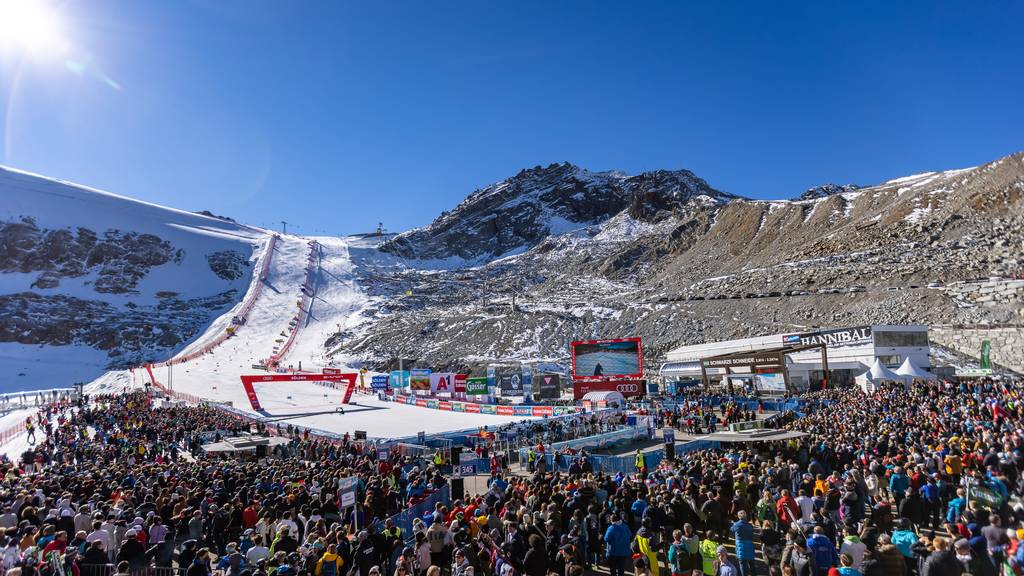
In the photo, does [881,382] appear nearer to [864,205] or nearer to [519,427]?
[519,427]

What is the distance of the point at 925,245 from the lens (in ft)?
229

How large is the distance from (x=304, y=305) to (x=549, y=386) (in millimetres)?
70841

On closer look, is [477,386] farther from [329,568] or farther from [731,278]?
[731,278]

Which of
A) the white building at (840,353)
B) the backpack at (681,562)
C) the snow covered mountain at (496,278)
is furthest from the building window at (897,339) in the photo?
the backpack at (681,562)

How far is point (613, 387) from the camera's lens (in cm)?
4278

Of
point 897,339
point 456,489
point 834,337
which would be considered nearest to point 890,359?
point 897,339

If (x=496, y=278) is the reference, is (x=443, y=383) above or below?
below

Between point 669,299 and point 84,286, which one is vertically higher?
point 84,286

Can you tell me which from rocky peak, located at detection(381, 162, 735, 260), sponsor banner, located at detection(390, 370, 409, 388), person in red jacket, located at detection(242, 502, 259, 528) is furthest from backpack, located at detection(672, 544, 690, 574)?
rocky peak, located at detection(381, 162, 735, 260)

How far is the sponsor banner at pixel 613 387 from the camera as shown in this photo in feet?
138

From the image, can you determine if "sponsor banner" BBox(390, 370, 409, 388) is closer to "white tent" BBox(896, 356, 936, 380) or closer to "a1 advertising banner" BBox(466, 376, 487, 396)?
"a1 advertising banner" BBox(466, 376, 487, 396)

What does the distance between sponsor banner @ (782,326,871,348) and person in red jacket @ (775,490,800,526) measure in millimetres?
40180

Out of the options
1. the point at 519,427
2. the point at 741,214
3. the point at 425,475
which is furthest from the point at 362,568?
the point at 741,214

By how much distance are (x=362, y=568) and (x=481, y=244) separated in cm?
14681
